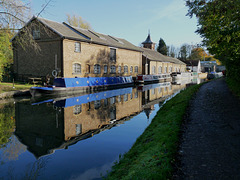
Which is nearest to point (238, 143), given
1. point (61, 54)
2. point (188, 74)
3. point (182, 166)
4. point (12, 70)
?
point (182, 166)

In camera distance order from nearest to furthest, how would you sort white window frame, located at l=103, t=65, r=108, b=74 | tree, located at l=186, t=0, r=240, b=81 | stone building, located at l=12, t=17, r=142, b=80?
tree, located at l=186, t=0, r=240, b=81 < stone building, located at l=12, t=17, r=142, b=80 < white window frame, located at l=103, t=65, r=108, b=74

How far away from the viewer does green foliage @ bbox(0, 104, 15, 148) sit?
705 centimetres

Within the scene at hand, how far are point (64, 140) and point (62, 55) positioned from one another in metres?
16.6

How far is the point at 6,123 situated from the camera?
8.84 m

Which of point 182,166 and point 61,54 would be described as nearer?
point 182,166

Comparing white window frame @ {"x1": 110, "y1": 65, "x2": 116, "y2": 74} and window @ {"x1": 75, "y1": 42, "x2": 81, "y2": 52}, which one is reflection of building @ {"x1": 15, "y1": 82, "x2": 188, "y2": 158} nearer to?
window @ {"x1": 75, "y1": 42, "x2": 81, "y2": 52}

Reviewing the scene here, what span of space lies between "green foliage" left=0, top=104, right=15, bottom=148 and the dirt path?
18.5 feet

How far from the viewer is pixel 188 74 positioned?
50.9m

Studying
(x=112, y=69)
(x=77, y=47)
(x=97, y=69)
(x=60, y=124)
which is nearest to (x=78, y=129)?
(x=60, y=124)

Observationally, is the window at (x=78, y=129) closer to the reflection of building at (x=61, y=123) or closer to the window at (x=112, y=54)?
the reflection of building at (x=61, y=123)

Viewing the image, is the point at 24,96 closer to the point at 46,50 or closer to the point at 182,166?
the point at 46,50

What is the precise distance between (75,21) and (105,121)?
4360cm

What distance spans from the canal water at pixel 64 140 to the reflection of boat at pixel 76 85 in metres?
5.39

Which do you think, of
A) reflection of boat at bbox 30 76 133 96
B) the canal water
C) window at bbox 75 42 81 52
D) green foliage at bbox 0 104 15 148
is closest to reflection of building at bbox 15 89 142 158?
the canal water
